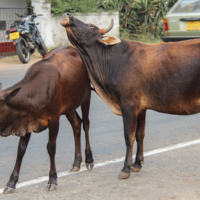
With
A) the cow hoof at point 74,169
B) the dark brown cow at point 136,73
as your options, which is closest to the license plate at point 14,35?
the dark brown cow at point 136,73

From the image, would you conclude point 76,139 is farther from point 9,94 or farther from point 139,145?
point 9,94

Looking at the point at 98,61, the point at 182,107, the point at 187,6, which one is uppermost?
the point at 187,6

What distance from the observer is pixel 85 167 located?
482 centimetres

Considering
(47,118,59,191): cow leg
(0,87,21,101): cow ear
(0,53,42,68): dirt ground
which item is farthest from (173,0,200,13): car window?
(0,87,21,101): cow ear

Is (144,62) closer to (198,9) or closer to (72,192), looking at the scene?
(72,192)

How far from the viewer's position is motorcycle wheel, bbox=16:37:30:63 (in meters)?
12.5

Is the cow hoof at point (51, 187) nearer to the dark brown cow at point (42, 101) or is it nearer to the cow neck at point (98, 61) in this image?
the dark brown cow at point (42, 101)

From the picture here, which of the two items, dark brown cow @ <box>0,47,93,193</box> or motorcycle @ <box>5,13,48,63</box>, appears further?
motorcycle @ <box>5,13,48,63</box>

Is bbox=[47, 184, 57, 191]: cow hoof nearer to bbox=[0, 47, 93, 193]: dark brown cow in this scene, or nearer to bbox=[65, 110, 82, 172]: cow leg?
bbox=[0, 47, 93, 193]: dark brown cow

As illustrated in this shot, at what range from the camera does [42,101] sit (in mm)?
3967

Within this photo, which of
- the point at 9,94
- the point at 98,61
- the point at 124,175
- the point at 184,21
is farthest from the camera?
the point at 184,21

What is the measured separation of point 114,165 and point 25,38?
352 inches

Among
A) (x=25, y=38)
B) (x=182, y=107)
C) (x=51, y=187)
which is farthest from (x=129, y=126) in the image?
(x=25, y=38)

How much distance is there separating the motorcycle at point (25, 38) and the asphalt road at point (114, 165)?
630 centimetres
